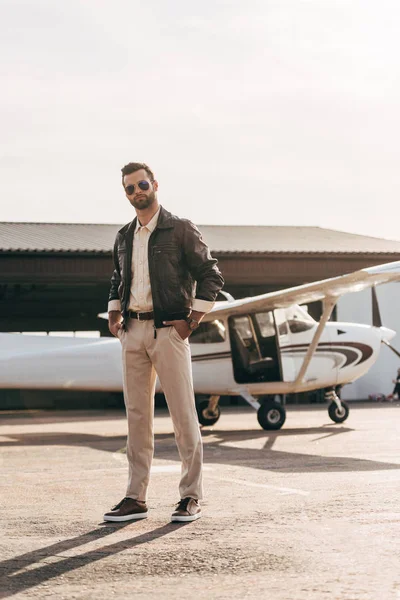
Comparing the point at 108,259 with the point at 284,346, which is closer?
the point at 284,346

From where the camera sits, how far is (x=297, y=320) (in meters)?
15.8

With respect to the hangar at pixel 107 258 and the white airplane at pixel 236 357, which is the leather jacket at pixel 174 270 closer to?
the white airplane at pixel 236 357

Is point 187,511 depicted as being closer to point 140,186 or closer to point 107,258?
point 140,186

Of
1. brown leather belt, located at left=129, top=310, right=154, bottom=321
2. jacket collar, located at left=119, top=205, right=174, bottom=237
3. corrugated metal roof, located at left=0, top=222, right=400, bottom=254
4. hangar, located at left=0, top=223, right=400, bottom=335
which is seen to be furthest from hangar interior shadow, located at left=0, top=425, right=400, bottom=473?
corrugated metal roof, located at left=0, top=222, right=400, bottom=254

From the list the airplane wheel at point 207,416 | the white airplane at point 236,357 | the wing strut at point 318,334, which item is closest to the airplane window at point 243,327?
the white airplane at point 236,357

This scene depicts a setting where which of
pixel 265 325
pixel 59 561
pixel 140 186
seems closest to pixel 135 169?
pixel 140 186

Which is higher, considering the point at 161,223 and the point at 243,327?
the point at 161,223

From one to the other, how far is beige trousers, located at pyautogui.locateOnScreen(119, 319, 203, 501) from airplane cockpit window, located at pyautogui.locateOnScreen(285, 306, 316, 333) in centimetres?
1028

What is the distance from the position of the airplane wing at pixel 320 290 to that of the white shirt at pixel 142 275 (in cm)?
681

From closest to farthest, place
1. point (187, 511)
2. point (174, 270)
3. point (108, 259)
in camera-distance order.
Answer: point (187, 511)
point (174, 270)
point (108, 259)

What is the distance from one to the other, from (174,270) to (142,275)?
0.21 metres

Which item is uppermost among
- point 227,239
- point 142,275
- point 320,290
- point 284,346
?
point 227,239

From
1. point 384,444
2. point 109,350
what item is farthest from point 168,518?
point 109,350

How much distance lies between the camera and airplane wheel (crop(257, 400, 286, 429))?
47.5 feet
